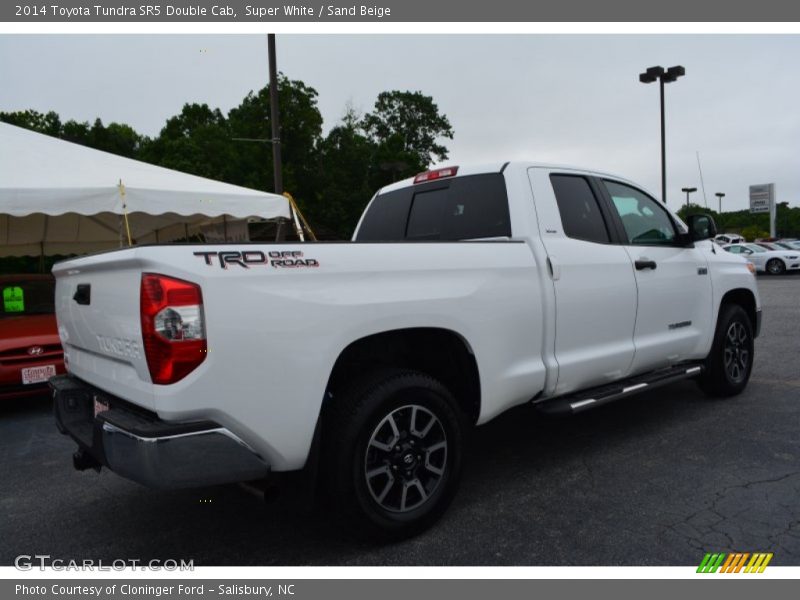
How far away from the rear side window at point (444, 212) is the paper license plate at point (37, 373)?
3474 millimetres

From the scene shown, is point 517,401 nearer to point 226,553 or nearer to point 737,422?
point 226,553

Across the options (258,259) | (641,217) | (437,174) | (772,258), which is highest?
(437,174)

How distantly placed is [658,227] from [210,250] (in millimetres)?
3721

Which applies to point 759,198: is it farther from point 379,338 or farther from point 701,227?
point 379,338

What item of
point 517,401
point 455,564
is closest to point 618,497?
point 517,401

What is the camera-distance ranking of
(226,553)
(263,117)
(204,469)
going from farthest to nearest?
(263,117)
(226,553)
(204,469)

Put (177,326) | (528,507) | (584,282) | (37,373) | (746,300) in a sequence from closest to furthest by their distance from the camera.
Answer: (177,326) < (528,507) < (584,282) < (746,300) < (37,373)

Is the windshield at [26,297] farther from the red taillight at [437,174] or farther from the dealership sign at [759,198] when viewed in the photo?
the dealership sign at [759,198]

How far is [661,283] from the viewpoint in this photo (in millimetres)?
4598

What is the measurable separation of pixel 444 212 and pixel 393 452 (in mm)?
1928

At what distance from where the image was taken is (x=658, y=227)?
4.93 m

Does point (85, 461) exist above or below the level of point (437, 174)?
below

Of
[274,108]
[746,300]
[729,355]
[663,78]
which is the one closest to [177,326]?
[729,355]

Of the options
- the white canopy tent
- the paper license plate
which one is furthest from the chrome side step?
the white canopy tent
